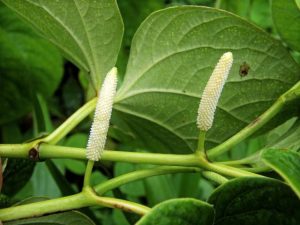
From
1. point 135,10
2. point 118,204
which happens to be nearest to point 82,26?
point 118,204

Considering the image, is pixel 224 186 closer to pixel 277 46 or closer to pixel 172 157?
pixel 172 157

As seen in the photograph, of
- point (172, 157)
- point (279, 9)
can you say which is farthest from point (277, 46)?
point (172, 157)

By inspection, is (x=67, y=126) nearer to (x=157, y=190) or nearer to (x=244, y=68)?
(x=244, y=68)

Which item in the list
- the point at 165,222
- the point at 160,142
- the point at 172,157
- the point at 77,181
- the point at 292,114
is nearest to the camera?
the point at 165,222

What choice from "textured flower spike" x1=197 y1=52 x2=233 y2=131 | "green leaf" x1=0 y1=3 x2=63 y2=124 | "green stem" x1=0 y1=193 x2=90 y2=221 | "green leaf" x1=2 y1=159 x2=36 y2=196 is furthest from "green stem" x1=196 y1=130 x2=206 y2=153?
"green leaf" x1=0 y1=3 x2=63 y2=124

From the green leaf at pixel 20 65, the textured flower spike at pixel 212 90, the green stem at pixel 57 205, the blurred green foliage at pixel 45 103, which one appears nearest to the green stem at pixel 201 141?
the textured flower spike at pixel 212 90
